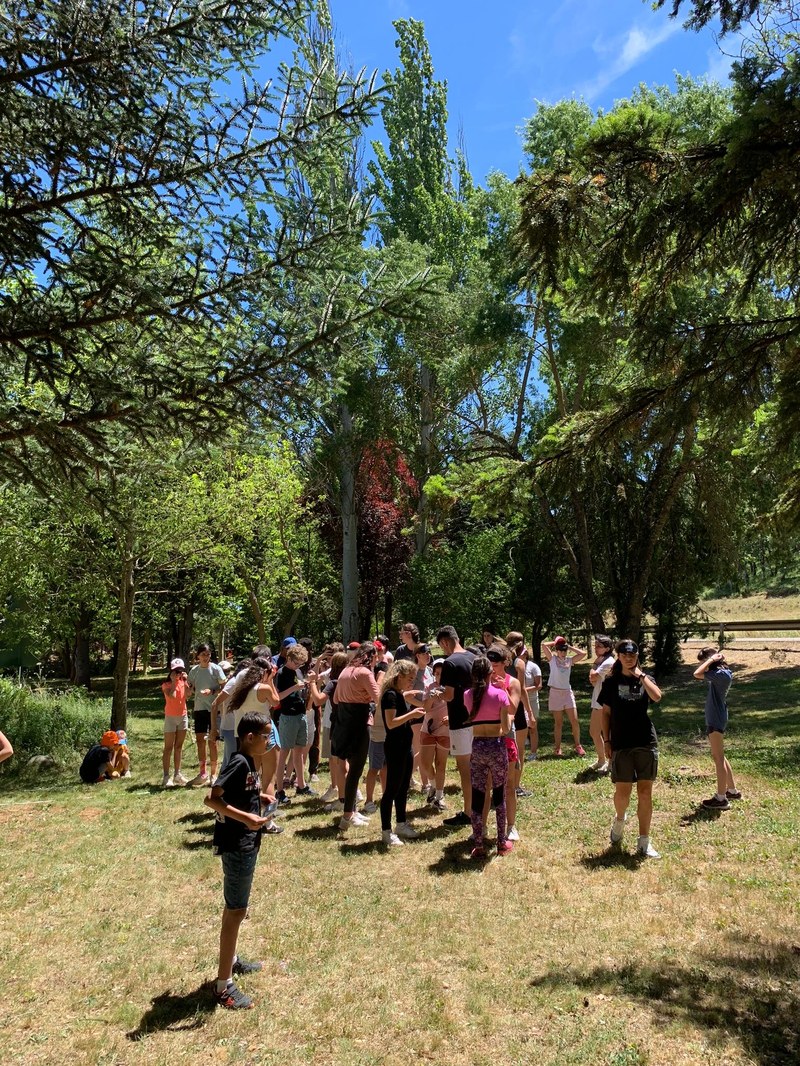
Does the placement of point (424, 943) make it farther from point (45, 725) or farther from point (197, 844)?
point (45, 725)

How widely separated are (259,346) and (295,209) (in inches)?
40.6

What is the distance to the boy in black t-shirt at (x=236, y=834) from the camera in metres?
4.46

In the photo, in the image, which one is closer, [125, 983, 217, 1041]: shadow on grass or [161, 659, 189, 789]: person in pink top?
[125, 983, 217, 1041]: shadow on grass

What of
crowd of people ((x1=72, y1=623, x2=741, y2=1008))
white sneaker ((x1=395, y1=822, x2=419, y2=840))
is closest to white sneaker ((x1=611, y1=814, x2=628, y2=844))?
crowd of people ((x1=72, y1=623, x2=741, y2=1008))

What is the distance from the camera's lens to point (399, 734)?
7.35m

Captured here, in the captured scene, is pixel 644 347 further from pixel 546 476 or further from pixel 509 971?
pixel 509 971

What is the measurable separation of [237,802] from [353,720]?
3.25m

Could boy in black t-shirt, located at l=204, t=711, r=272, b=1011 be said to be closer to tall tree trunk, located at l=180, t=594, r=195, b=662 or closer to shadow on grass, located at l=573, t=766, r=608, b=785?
shadow on grass, located at l=573, t=766, r=608, b=785

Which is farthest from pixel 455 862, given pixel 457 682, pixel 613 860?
pixel 457 682

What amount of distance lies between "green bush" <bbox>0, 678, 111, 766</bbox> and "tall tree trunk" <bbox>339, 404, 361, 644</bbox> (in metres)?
10.9

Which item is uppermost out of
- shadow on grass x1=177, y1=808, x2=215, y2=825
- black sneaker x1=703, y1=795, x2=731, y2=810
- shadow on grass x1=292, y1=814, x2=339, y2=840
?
black sneaker x1=703, y1=795, x2=731, y2=810

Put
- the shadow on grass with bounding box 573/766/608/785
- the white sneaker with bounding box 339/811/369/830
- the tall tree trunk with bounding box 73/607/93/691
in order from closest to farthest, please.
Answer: the white sneaker with bounding box 339/811/369/830, the shadow on grass with bounding box 573/766/608/785, the tall tree trunk with bounding box 73/607/93/691

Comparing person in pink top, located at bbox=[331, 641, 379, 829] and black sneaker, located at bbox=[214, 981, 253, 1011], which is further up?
person in pink top, located at bbox=[331, 641, 379, 829]

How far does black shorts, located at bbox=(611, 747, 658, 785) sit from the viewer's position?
660cm
